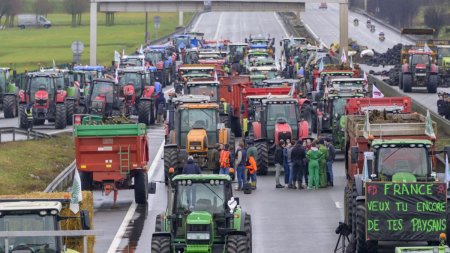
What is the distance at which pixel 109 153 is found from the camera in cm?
3459

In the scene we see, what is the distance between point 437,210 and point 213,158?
551 inches

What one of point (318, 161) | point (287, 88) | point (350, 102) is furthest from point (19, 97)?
point (318, 161)

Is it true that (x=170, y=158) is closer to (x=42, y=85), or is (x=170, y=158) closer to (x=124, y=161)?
(x=124, y=161)

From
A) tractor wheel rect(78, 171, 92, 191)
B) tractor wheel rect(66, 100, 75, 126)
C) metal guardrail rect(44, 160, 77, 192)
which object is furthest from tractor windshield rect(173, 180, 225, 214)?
tractor wheel rect(66, 100, 75, 126)

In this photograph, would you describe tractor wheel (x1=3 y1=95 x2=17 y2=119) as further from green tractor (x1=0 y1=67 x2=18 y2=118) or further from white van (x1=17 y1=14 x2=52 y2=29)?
white van (x1=17 y1=14 x2=52 y2=29)

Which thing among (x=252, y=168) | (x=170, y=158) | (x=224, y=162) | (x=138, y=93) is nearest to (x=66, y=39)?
(x=138, y=93)

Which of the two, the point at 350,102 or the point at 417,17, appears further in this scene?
the point at 417,17

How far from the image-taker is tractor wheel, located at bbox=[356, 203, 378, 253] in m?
25.9

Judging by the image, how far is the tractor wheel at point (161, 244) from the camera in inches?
931

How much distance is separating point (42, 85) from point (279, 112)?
16.1 m

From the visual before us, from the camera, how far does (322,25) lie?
452 ft

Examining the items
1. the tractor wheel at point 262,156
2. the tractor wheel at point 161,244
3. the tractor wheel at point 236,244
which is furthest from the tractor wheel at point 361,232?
the tractor wheel at point 262,156

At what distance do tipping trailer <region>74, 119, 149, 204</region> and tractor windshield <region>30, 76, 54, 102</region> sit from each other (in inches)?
845

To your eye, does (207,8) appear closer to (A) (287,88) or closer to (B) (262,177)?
(A) (287,88)
